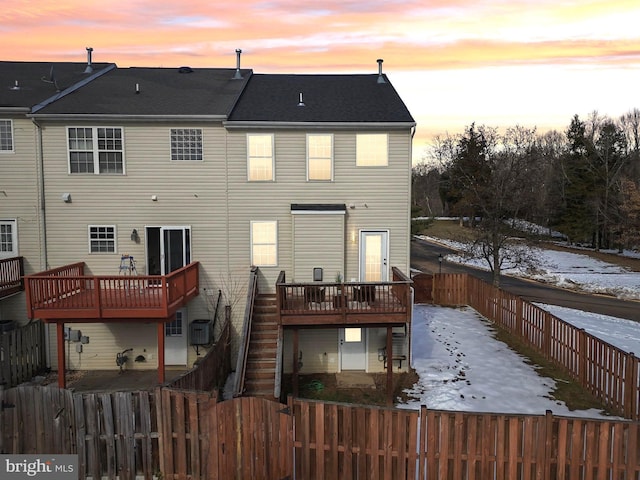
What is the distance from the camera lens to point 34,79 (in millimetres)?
18000

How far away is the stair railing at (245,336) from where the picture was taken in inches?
465

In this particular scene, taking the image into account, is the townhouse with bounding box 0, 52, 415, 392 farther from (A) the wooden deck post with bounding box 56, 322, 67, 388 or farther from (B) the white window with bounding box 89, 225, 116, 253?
(A) the wooden deck post with bounding box 56, 322, 67, 388

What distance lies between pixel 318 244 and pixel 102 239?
7.05 metres

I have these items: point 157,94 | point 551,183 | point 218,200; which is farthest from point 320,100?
point 551,183

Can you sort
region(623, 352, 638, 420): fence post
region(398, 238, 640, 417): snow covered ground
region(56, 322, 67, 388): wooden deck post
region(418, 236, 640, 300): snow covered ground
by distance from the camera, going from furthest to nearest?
region(418, 236, 640, 300): snow covered ground < region(56, 322, 67, 388): wooden deck post < region(398, 238, 640, 417): snow covered ground < region(623, 352, 638, 420): fence post

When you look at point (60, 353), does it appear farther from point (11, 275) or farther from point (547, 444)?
point (547, 444)

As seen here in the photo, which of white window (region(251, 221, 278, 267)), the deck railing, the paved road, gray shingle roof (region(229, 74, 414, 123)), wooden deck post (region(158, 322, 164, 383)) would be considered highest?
gray shingle roof (region(229, 74, 414, 123))

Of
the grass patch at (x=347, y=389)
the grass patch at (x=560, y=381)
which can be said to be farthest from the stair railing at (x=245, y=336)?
the grass patch at (x=560, y=381)

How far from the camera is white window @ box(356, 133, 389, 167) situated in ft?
51.6

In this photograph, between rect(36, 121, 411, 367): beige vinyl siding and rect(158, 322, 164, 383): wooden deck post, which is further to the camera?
rect(36, 121, 411, 367): beige vinyl siding

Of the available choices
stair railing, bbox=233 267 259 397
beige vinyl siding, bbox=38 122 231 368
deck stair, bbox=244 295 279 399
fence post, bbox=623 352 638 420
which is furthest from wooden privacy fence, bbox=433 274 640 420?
beige vinyl siding, bbox=38 122 231 368

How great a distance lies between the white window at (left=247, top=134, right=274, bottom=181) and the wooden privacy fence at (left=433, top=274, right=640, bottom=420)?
34.1 feet

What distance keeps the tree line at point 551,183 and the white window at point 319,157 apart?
14.2m

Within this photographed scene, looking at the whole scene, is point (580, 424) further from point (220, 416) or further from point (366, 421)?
point (220, 416)
